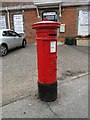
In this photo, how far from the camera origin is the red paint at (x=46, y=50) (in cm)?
342

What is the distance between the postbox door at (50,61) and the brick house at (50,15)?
10939 mm

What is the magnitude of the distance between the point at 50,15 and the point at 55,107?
39.7 ft

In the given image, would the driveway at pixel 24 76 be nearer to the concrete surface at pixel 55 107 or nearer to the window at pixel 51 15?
the concrete surface at pixel 55 107

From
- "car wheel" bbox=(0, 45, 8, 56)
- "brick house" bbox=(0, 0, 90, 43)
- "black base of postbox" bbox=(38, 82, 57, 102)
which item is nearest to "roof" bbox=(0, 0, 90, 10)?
"brick house" bbox=(0, 0, 90, 43)

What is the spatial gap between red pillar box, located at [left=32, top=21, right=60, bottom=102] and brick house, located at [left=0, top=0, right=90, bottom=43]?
1090cm

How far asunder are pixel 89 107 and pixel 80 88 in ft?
3.40

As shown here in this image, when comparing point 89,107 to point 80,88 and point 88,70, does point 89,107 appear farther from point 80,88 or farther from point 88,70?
point 88,70

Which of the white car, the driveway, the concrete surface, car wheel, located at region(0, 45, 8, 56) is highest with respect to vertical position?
the white car

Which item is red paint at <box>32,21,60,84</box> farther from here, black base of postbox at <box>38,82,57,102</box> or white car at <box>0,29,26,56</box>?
white car at <box>0,29,26,56</box>

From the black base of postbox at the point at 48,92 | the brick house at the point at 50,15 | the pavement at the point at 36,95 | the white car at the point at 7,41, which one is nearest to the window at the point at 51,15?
the brick house at the point at 50,15

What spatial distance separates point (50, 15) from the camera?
1456 cm

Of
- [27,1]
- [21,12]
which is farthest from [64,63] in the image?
[27,1]

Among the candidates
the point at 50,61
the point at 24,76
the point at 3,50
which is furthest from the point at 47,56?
the point at 3,50

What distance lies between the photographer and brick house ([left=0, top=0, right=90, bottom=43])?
13.9m
